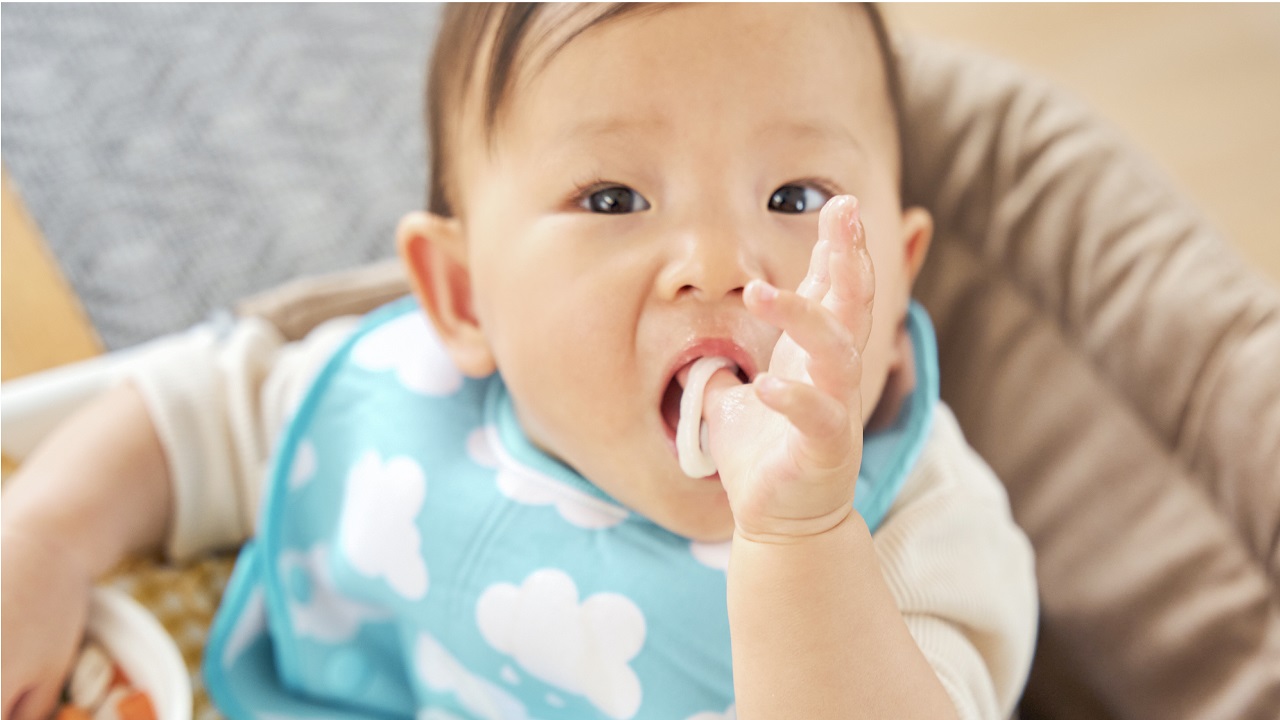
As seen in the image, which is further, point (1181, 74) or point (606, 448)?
point (1181, 74)

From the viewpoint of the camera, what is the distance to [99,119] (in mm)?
1419

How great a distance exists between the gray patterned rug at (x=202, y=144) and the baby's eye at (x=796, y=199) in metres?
0.84

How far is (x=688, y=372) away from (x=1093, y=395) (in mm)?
447

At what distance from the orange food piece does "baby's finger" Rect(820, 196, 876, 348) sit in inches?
22.4

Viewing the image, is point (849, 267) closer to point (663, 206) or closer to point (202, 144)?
point (663, 206)

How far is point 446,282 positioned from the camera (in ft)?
2.60

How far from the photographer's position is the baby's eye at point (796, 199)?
25.7 inches

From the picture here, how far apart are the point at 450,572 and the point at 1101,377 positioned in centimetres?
55

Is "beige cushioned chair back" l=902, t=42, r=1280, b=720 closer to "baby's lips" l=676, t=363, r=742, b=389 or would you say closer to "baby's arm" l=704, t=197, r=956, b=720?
"baby's arm" l=704, t=197, r=956, b=720

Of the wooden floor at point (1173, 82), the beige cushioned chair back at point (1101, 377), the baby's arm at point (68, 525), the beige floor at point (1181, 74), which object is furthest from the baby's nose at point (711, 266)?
the beige floor at point (1181, 74)

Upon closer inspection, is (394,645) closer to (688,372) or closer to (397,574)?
(397,574)

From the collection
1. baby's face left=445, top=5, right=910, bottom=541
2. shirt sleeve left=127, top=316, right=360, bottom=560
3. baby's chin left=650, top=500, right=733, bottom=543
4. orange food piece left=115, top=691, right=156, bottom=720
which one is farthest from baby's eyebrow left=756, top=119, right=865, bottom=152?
orange food piece left=115, top=691, right=156, bottom=720

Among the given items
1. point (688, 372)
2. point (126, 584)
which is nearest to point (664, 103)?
point (688, 372)

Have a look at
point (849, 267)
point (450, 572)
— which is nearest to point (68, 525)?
point (450, 572)
